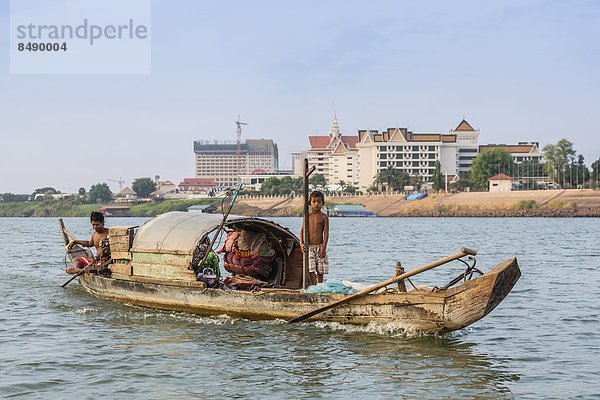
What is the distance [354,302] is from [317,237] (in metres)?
1.67

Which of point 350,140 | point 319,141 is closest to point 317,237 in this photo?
point 350,140

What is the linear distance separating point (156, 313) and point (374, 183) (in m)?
110

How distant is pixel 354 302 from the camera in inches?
410

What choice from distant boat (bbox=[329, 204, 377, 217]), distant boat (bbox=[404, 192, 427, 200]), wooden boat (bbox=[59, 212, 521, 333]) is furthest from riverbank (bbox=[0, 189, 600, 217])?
wooden boat (bbox=[59, 212, 521, 333])

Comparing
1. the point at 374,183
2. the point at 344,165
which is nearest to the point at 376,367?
the point at 374,183

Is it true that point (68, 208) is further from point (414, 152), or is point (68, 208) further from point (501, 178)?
point (501, 178)

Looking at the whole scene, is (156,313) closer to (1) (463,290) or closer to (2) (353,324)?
(2) (353,324)

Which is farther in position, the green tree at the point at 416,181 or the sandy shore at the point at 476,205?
the green tree at the point at 416,181

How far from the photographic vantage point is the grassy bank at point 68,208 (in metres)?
125

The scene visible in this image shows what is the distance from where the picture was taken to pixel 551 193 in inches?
3418

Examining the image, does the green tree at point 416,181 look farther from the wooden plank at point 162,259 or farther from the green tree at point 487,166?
the wooden plank at point 162,259

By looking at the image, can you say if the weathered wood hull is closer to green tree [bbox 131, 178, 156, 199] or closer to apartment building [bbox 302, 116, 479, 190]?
apartment building [bbox 302, 116, 479, 190]

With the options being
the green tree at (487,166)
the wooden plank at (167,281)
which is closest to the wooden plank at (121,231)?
the wooden plank at (167,281)

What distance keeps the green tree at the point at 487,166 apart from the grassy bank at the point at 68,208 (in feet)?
142
